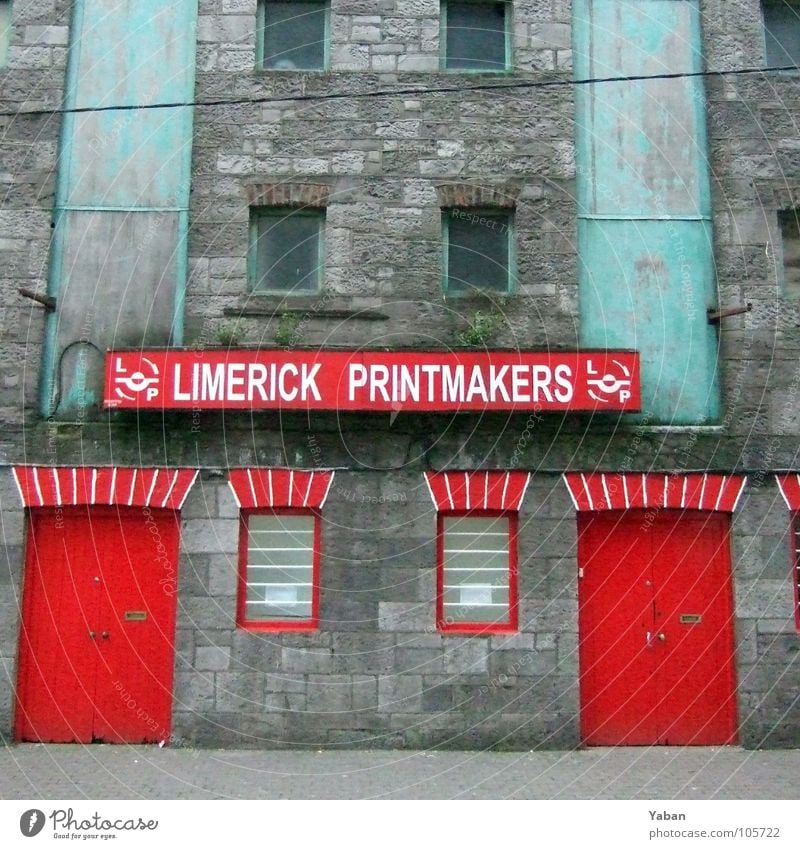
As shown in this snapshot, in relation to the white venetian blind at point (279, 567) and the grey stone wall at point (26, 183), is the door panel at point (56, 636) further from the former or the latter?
the white venetian blind at point (279, 567)

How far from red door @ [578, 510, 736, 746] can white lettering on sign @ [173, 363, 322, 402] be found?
11.2 feet

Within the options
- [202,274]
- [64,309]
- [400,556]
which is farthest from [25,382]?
[400,556]

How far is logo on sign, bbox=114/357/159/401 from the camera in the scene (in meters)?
10.9

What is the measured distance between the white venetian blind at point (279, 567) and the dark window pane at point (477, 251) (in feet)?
10.7

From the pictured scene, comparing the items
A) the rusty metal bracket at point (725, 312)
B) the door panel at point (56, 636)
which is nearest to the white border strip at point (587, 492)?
the rusty metal bracket at point (725, 312)

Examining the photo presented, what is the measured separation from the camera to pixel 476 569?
11273 millimetres

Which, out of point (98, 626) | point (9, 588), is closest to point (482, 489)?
point (98, 626)

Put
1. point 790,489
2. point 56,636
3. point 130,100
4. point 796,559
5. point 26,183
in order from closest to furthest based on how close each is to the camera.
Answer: point 56,636 → point 790,489 → point 796,559 → point 26,183 → point 130,100

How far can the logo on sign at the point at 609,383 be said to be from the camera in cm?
1088

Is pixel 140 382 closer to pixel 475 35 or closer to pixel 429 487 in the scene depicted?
pixel 429 487

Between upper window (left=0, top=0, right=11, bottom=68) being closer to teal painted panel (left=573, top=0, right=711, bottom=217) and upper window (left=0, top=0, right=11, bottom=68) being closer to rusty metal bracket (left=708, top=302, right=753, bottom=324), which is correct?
teal painted panel (left=573, top=0, right=711, bottom=217)

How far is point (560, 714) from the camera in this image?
35.6 ft

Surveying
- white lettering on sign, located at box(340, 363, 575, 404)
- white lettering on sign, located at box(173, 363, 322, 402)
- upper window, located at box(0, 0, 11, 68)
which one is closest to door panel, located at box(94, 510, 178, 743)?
white lettering on sign, located at box(173, 363, 322, 402)
